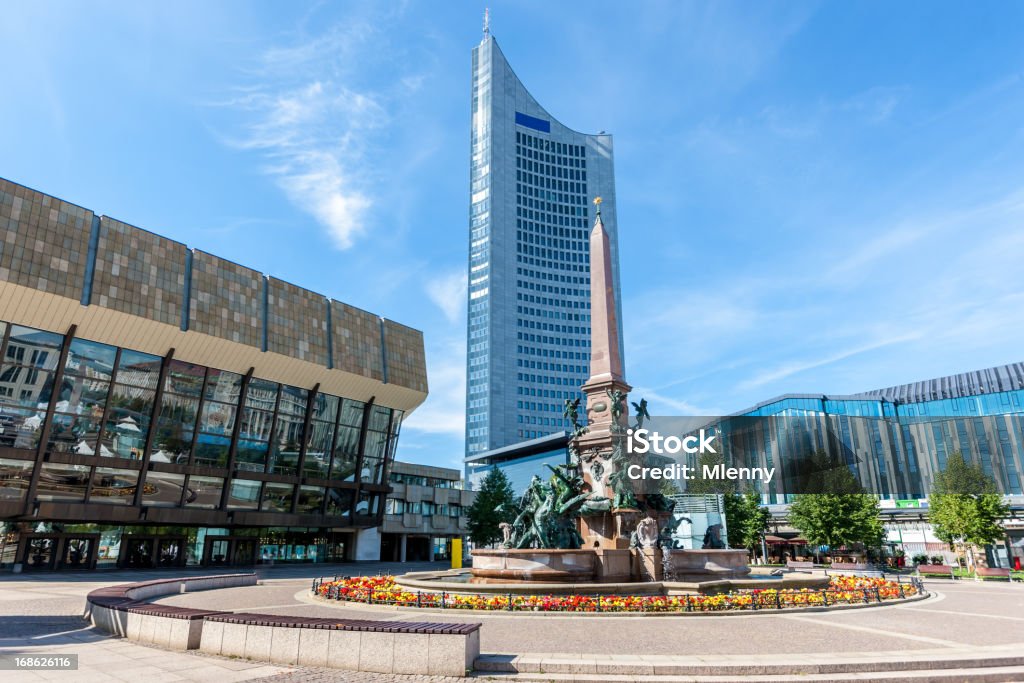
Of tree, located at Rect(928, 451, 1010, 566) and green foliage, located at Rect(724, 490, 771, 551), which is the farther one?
green foliage, located at Rect(724, 490, 771, 551)

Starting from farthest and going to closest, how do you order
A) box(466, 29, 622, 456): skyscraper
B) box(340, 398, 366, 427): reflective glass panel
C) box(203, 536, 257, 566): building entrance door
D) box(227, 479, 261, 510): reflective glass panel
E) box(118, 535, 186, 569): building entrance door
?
box(466, 29, 622, 456): skyscraper
box(340, 398, 366, 427): reflective glass panel
box(203, 536, 257, 566): building entrance door
box(227, 479, 261, 510): reflective glass panel
box(118, 535, 186, 569): building entrance door

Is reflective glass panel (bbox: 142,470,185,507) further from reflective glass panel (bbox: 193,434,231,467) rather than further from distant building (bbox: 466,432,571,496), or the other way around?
distant building (bbox: 466,432,571,496)

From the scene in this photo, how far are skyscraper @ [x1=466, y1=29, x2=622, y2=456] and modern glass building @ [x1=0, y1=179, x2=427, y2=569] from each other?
81600mm

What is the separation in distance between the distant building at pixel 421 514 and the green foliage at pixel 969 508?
1686 inches

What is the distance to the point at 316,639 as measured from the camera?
989 cm

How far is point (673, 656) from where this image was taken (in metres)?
10.0

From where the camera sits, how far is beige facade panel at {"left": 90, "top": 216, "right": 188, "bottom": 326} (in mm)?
38344

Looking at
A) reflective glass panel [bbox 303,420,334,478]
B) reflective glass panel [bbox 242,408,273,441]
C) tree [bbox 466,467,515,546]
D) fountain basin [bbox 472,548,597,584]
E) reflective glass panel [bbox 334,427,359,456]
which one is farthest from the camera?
tree [bbox 466,467,515,546]

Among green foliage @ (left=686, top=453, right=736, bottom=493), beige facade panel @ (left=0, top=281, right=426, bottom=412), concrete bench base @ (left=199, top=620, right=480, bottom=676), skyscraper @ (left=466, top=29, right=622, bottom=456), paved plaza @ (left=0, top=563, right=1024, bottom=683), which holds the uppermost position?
skyscraper @ (left=466, top=29, right=622, bottom=456)

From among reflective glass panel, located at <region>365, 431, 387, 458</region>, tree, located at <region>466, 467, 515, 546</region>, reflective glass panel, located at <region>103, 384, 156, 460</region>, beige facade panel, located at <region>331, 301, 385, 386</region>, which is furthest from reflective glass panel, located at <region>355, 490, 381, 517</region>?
reflective glass panel, located at <region>103, 384, 156, 460</region>

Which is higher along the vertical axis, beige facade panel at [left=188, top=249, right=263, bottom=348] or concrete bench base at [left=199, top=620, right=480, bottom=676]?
beige facade panel at [left=188, top=249, right=263, bottom=348]

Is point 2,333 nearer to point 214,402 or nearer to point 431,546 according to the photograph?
point 214,402

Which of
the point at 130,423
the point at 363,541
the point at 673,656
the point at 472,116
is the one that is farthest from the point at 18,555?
the point at 472,116

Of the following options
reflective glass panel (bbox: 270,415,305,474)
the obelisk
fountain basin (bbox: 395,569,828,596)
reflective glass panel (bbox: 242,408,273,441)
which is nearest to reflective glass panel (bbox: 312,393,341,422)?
reflective glass panel (bbox: 270,415,305,474)
